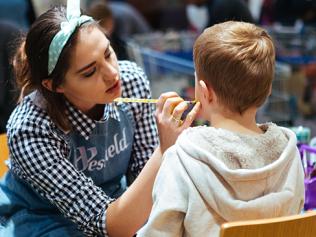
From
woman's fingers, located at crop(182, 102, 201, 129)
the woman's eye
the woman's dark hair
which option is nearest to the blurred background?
the woman's dark hair

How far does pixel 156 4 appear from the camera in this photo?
6504mm

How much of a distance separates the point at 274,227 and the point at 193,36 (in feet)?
11.0

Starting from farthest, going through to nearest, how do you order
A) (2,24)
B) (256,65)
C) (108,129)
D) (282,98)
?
(282,98), (2,24), (108,129), (256,65)

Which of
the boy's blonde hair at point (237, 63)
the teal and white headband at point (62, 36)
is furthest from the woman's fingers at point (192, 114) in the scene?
the teal and white headband at point (62, 36)

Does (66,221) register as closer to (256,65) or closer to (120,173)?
(120,173)

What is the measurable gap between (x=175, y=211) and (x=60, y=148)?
1.64ft

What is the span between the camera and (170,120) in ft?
4.57

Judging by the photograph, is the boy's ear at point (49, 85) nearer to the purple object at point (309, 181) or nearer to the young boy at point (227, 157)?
the young boy at point (227, 157)

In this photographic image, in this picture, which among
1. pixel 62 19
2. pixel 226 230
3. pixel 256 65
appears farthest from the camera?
pixel 62 19

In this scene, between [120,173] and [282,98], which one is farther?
[282,98]

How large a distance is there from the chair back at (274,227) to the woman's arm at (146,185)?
1.08 feet

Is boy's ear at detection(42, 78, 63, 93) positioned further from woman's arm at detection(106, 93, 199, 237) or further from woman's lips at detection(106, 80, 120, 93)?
woman's arm at detection(106, 93, 199, 237)

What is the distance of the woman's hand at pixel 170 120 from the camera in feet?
4.52

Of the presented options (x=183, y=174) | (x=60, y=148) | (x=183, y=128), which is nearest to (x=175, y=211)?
(x=183, y=174)
